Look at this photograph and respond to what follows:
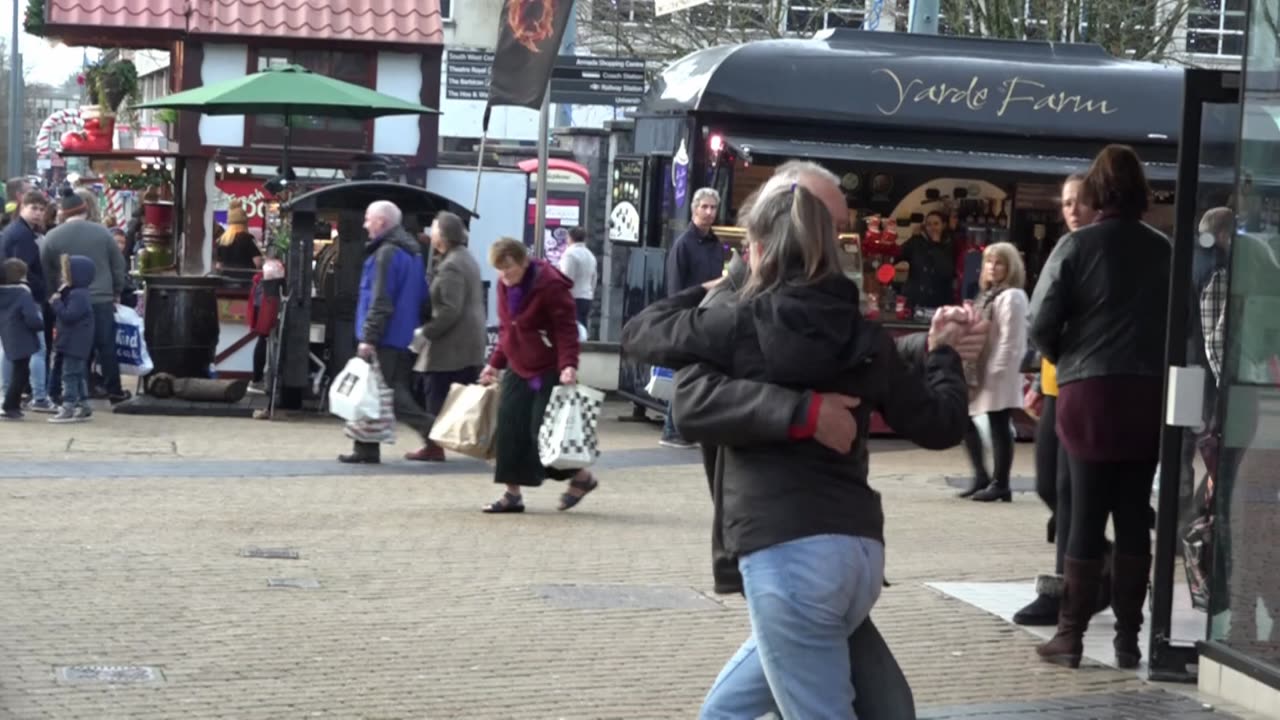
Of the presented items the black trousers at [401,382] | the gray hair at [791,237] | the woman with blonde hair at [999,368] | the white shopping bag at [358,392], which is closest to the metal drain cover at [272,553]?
the white shopping bag at [358,392]

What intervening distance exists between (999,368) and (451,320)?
377cm

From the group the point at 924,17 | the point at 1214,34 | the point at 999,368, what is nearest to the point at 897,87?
the point at 924,17

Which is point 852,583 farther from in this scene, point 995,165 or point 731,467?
point 995,165

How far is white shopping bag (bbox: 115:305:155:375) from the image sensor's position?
17.8 m

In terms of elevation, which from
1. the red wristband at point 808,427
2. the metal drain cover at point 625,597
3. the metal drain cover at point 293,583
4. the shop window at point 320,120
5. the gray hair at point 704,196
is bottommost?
the metal drain cover at point 293,583

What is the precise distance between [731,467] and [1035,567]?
20.1ft

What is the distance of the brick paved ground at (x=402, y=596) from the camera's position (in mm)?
7211

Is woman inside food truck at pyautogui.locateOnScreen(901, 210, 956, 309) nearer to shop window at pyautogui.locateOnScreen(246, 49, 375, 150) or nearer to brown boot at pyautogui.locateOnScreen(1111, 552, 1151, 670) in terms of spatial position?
shop window at pyautogui.locateOnScreen(246, 49, 375, 150)

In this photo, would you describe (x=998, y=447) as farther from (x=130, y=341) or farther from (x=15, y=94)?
(x=15, y=94)

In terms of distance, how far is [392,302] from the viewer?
567 inches

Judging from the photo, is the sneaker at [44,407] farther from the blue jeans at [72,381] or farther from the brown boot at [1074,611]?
the brown boot at [1074,611]

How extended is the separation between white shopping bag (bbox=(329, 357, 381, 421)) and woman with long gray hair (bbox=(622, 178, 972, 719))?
9.30 m

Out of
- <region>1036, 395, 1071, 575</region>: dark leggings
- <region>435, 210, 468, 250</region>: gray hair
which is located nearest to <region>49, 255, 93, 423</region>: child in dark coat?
<region>435, 210, 468, 250</region>: gray hair

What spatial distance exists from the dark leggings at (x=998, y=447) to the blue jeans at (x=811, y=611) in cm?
896
